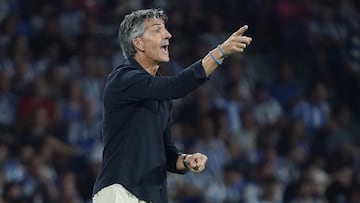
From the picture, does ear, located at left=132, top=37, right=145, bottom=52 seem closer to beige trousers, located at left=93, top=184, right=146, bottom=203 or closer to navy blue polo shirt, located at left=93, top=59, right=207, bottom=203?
navy blue polo shirt, located at left=93, top=59, right=207, bottom=203

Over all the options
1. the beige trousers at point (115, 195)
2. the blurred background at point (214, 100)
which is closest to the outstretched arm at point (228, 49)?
the beige trousers at point (115, 195)

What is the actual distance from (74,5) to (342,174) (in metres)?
3.53

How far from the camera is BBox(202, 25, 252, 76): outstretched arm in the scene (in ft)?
15.7

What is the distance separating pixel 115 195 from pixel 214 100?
6.19m

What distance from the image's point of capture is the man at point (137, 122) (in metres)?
5.11

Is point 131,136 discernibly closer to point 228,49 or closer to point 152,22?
point 152,22

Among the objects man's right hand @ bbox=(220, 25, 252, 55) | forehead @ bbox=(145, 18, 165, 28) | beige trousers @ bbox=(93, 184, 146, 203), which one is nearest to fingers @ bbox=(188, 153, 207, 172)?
beige trousers @ bbox=(93, 184, 146, 203)

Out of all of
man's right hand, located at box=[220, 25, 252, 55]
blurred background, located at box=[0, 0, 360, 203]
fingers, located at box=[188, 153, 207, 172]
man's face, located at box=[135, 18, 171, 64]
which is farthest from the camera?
blurred background, located at box=[0, 0, 360, 203]

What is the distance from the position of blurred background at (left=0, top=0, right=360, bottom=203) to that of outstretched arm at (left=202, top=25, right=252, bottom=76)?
4515mm

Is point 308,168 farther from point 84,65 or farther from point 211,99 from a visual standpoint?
point 84,65

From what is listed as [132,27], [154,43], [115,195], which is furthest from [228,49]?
[115,195]

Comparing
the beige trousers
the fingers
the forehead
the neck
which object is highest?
the forehead

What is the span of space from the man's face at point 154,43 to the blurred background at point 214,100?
4.07m

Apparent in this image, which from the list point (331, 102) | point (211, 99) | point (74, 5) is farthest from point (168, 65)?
point (331, 102)
